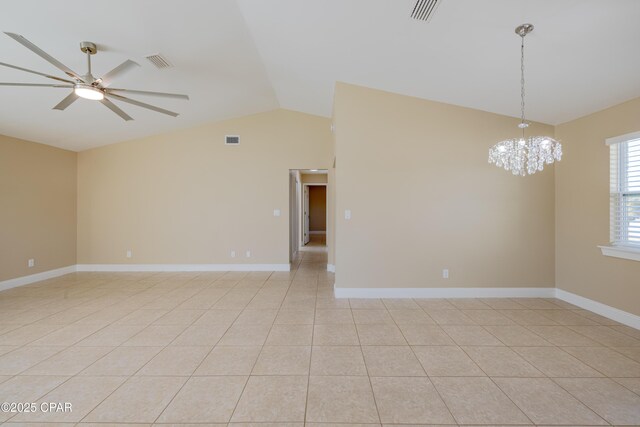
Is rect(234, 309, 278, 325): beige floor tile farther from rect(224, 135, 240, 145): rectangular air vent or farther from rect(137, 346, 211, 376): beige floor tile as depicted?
rect(224, 135, 240, 145): rectangular air vent

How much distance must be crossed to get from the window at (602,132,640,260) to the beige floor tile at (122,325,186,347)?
17.0ft

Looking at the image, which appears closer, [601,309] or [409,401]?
[409,401]

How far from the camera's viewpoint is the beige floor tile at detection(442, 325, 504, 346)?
2.82 meters

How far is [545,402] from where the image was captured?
6.36 feet

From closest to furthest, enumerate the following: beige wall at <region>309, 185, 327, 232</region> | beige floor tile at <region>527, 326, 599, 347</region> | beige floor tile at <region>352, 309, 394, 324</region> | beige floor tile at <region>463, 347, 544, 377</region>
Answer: beige floor tile at <region>463, 347, 544, 377</region> → beige floor tile at <region>527, 326, 599, 347</region> → beige floor tile at <region>352, 309, 394, 324</region> → beige wall at <region>309, 185, 327, 232</region>

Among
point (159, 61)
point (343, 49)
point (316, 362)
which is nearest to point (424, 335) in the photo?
point (316, 362)

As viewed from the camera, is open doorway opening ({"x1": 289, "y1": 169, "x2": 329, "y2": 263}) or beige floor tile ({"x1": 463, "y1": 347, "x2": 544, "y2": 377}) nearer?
beige floor tile ({"x1": 463, "y1": 347, "x2": 544, "y2": 377})

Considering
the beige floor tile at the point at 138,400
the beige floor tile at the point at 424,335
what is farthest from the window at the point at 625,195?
the beige floor tile at the point at 138,400

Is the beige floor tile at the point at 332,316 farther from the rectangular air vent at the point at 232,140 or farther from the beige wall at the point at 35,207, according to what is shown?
the beige wall at the point at 35,207

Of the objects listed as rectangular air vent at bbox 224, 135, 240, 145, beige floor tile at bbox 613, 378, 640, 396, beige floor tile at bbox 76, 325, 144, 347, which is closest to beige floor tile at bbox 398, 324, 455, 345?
beige floor tile at bbox 613, 378, 640, 396

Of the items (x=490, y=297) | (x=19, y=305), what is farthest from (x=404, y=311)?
(x=19, y=305)

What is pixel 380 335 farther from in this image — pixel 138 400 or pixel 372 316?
pixel 138 400

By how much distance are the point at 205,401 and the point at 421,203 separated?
11.7 ft

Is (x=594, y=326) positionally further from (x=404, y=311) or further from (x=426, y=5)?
(x=426, y=5)
